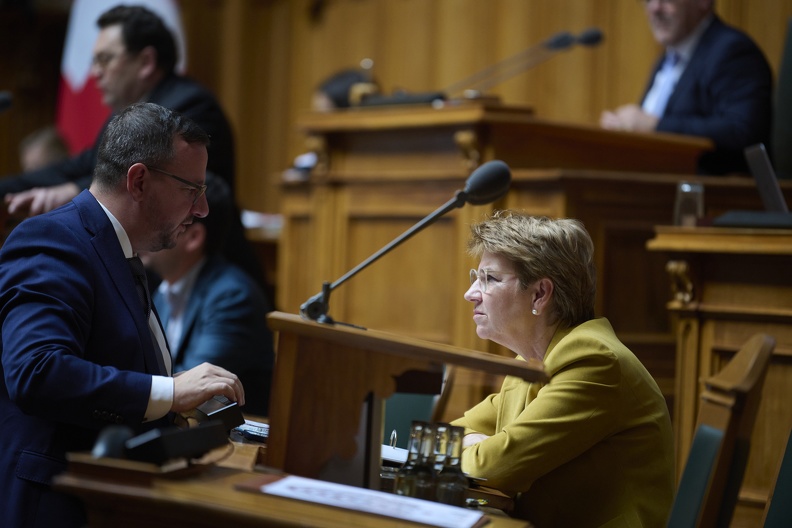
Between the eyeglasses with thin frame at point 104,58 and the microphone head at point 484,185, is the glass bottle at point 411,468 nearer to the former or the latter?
the microphone head at point 484,185

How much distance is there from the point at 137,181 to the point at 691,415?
1981 millimetres

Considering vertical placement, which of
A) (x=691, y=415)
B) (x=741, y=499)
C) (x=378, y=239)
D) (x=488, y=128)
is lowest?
(x=741, y=499)

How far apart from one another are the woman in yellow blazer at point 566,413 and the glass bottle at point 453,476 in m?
0.32

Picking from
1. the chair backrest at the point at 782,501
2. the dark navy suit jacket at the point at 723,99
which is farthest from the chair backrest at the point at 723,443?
the dark navy suit jacket at the point at 723,99

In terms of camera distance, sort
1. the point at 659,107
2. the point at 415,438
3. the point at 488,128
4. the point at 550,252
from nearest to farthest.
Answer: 1. the point at 415,438
2. the point at 550,252
3. the point at 488,128
4. the point at 659,107

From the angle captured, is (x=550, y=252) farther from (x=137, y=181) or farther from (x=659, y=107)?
(x=659, y=107)

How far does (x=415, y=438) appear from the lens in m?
1.75

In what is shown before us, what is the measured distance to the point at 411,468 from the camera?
1.76 metres

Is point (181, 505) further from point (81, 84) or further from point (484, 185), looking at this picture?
point (81, 84)

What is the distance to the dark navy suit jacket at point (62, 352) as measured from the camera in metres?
1.85

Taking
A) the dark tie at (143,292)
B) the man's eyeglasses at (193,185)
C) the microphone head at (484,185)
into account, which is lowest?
the dark tie at (143,292)

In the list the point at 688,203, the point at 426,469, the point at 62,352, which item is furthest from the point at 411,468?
the point at 688,203

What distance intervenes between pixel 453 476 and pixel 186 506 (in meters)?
0.48

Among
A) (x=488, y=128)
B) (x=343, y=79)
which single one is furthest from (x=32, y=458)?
(x=343, y=79)
